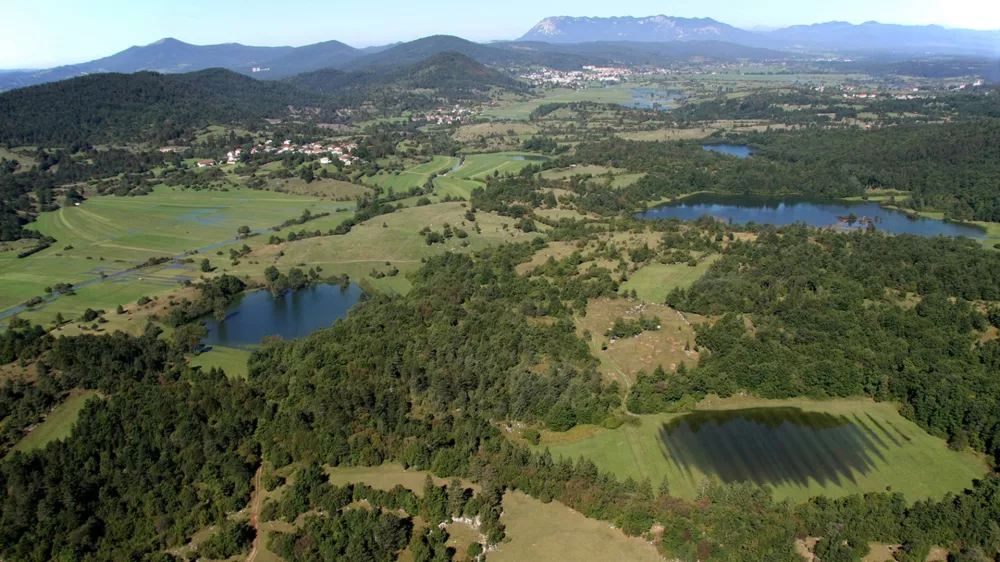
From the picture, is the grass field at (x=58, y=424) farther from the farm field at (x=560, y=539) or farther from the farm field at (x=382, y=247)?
the farm field at (x=560, y=539)

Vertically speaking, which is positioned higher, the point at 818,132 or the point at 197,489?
the point at 818,132

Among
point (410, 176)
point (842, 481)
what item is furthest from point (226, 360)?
point (410, 176)

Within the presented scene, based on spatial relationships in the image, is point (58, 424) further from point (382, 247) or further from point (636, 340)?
point (382, 247)

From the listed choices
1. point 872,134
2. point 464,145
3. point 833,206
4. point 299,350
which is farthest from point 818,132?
point 299,350

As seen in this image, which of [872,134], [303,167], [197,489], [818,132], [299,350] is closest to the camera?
[197,489]

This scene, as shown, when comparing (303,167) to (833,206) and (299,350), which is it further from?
(833,206)

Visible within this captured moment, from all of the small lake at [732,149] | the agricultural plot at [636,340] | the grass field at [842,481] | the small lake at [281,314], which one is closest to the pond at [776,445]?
the grass field at [842,481]
